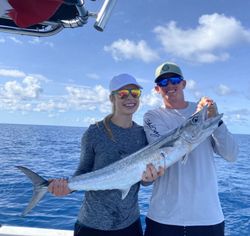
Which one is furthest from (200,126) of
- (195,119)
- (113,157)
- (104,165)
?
(104,165)

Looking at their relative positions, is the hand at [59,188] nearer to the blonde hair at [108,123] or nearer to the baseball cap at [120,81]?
the blonde hair at [108,123]

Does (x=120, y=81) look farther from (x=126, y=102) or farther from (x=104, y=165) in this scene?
(x=104, y=165)

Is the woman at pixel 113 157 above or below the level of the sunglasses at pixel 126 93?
below

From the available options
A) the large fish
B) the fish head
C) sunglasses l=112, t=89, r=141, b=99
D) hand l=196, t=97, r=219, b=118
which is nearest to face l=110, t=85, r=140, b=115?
sunglasses l=112, t=89, r=141, b=99

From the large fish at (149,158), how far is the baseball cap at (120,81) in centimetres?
62

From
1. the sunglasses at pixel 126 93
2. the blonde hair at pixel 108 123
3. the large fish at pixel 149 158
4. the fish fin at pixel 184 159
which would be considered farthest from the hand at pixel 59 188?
the fish fin at pixel 184 159

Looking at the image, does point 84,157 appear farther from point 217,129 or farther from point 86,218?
point 217,129

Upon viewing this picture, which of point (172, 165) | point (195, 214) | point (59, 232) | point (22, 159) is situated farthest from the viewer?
point (22, 159)

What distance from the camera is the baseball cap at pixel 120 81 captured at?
318 cm

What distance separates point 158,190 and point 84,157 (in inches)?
30.1

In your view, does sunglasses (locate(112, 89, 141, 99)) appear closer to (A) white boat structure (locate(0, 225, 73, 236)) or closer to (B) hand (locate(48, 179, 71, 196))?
(B) hand (locate(48, 179, 71, 196))

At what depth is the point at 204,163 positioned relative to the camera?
3.04 meters

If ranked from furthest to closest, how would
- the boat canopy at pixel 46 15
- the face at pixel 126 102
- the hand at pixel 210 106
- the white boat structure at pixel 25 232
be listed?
1. the white boat structure at pixel 25 232
2. the face at pixel 126 102
3. the hand at pixel 210 106
4. the boat canopy at pixel 46 15

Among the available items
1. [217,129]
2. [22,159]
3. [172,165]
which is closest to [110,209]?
[172,165]
